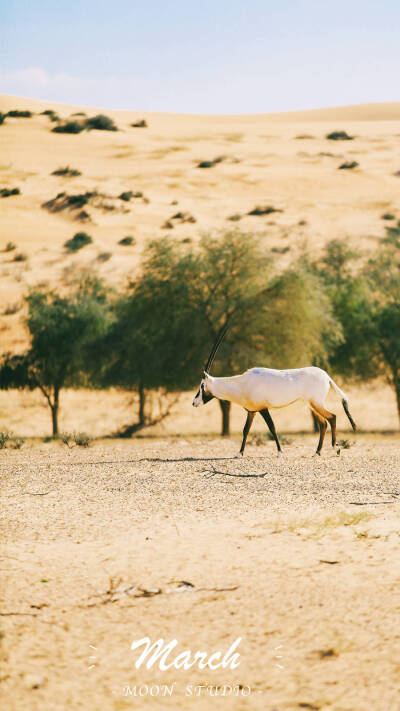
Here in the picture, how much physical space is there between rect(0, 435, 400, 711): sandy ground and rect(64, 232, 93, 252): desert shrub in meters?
36.2

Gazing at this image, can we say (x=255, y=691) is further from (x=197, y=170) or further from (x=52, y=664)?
(x=197, y=170)

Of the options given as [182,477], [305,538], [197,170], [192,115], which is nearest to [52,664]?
[305,538]

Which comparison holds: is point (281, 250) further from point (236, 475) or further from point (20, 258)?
point (236, 475)

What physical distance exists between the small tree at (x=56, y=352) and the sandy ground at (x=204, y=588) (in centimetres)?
1545

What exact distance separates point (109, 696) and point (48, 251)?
4451 centimetres

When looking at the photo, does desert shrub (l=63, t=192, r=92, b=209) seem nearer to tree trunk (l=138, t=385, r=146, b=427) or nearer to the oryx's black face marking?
tree trunk (l=138, t=385, r=146, b=427)

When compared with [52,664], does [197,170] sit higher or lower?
higher

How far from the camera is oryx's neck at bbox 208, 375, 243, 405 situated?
16.2m

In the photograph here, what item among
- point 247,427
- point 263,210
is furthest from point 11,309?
point 247,427

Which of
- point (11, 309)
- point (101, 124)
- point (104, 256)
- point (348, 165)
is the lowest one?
point (11, 309)

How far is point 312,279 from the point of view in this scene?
90.6ft

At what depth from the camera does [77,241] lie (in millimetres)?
49500

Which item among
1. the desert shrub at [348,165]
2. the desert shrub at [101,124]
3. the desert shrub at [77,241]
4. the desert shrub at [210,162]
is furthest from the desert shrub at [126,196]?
the desert shrub at [101,124]

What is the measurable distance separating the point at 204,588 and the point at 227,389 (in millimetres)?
8456
